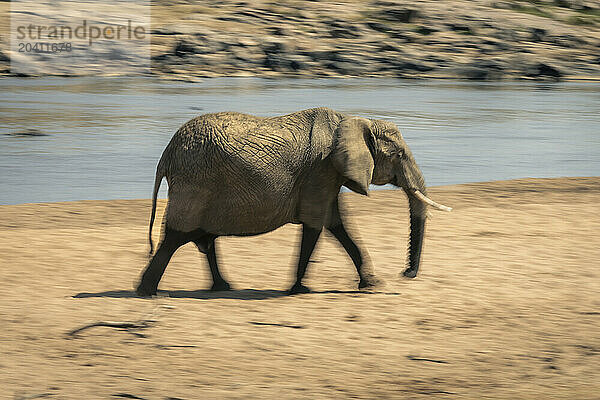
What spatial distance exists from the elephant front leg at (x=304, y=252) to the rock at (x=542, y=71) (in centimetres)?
4741

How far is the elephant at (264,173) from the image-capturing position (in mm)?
7051

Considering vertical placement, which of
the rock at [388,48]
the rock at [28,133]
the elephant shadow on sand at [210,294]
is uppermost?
the elephant shadow on sand at [210,294]

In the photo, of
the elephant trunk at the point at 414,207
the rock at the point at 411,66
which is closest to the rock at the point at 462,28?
the rock at the point at 411,66

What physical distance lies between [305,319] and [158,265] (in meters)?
1.19

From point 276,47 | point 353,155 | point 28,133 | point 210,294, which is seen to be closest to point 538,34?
point 276,47

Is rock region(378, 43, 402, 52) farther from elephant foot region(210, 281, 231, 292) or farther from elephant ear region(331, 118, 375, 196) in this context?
elephant foot region(210, 281, 231, 292)

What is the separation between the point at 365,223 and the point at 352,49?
4110cm

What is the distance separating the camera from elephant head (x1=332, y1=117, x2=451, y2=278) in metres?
7.31

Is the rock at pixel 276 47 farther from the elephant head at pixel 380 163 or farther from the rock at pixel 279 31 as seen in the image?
the elephant head at pixel 380 163

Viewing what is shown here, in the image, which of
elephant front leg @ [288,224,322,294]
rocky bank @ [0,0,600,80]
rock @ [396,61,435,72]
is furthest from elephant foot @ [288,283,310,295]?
rock @ [396,61,435,72]

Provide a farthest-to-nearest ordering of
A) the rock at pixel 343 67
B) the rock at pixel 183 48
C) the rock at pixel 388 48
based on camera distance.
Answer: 1. the rock at pixel 388 48
2. the rock at pixel 343 67
3. the rock at pixel 183 48

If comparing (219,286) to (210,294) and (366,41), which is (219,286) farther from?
(366,41)

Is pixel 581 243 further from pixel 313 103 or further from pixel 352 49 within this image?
pixel 352 49

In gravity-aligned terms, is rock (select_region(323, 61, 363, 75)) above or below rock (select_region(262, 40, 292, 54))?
below
